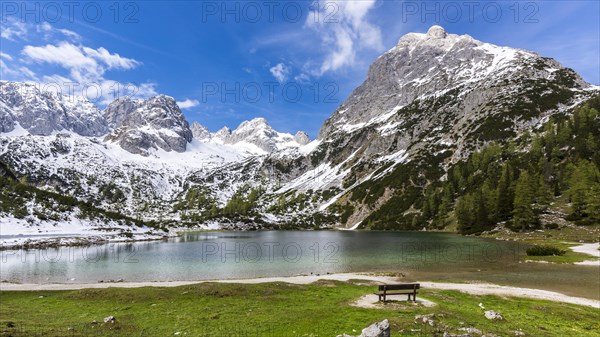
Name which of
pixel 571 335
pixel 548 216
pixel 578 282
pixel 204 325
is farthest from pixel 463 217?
pixel 204 325

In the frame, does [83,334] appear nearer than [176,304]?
Yes

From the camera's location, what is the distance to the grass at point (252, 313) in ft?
63.6

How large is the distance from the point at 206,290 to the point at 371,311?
52.3ft

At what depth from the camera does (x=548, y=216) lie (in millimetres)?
107000

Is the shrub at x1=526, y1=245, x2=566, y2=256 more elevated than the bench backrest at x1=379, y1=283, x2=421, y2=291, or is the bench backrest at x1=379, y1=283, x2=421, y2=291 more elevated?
the bench backrest at x1=379, y1=283, x2=421, y2=291

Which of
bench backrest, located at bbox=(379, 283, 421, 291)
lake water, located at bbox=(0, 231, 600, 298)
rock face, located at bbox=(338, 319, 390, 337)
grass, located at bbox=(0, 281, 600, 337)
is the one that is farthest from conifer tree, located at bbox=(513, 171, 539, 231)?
rock face, located at bbox=(338, 319, 390, 337)

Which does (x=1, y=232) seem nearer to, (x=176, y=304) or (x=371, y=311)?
(x=176, y=304)

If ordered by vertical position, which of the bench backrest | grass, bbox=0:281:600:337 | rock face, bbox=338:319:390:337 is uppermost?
rock face, bbox=338:319:390:337

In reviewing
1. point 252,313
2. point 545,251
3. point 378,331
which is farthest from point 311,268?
point 545,251

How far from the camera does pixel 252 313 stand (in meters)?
23.6

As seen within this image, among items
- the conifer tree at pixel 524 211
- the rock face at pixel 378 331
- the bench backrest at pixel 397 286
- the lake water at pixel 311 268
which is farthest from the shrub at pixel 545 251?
the rock face at pixel 378 331

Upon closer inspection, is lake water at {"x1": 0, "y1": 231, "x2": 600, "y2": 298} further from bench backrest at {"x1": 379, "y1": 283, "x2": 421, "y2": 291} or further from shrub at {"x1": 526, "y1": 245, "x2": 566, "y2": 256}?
bench backrest at {"x1": 379, "y1": 283, "x2": 421, "y2": 291}

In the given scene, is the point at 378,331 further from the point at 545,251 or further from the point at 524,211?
the point at 524,211

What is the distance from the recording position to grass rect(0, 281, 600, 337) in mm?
19375
